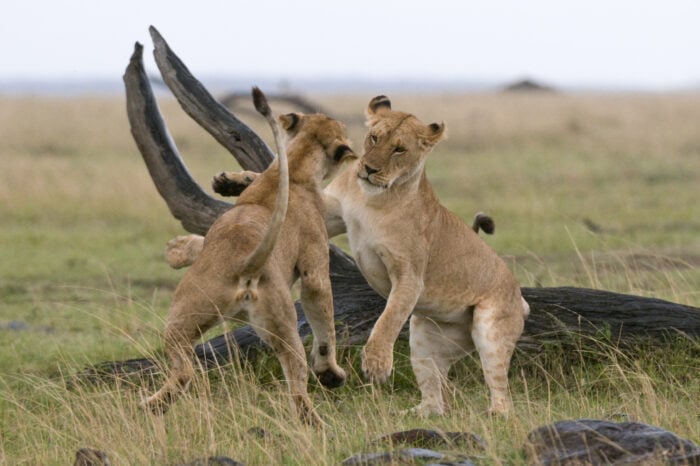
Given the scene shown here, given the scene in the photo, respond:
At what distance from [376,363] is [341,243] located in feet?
22.5

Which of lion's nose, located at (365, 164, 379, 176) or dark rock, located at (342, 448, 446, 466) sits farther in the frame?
lion's nose, located at (365, 164, 379, 176)

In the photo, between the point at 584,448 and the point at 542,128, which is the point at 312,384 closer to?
the point at 584,448

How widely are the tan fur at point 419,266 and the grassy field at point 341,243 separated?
21 cm

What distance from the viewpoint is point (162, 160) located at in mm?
6465

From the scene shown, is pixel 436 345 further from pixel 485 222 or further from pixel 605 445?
pixel 605 445

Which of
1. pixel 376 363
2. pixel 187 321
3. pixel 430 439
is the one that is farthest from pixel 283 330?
pixel 430 439

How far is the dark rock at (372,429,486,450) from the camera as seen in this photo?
4105 millimetres

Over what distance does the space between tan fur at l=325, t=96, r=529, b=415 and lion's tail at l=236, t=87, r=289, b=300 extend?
2.54ft

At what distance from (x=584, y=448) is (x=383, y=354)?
1.31m

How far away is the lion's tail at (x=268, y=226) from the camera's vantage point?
168 inches

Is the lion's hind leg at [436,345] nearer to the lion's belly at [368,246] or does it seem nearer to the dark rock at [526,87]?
the lion's belly at [368,246]

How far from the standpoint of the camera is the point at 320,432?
4484 millimetres

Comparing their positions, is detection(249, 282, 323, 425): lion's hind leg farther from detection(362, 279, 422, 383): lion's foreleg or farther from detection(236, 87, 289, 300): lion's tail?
detection(362, 279, 422, 383): lion's foreleg

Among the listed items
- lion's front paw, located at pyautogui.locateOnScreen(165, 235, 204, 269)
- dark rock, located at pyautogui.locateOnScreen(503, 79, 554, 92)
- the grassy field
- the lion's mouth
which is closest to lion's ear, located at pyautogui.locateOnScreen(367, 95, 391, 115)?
the lion's mouth
